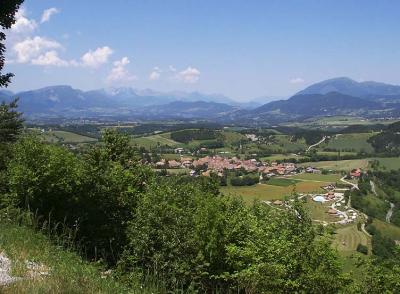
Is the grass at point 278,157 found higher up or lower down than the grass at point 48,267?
lower down

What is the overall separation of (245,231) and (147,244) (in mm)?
4451

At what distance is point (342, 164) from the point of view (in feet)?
491

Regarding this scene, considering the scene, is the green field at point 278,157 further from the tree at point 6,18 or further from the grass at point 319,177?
the tree at point 6,18

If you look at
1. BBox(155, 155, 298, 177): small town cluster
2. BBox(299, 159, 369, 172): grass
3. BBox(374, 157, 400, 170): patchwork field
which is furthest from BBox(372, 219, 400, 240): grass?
BBox(374, 157, 400, 170): patchwork field

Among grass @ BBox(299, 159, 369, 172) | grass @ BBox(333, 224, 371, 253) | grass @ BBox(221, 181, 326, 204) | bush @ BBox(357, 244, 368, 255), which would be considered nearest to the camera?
bush @ BBox(357, 244, 368, 255)

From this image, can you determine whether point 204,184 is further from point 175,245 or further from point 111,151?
point 175,245

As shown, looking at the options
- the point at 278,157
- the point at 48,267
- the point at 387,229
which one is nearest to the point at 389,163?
the point at 278,157

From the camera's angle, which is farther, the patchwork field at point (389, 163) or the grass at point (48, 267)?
the patchwork field at point (389, 163)

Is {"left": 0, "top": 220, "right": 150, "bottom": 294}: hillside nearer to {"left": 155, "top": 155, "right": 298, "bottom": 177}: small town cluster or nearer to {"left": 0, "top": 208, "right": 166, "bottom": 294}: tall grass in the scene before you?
{"left": 0, "top": 208, "right": 166, "bottom": 294}: tall grass

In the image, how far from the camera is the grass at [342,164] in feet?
471

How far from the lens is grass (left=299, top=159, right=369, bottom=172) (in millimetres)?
143500

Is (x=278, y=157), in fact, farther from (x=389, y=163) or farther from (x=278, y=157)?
(x=389, y=163)

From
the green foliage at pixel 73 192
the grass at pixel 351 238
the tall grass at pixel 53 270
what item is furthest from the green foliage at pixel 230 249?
the grass at pixel 351 238

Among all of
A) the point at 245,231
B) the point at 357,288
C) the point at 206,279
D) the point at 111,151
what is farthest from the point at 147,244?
the point at 111,151
